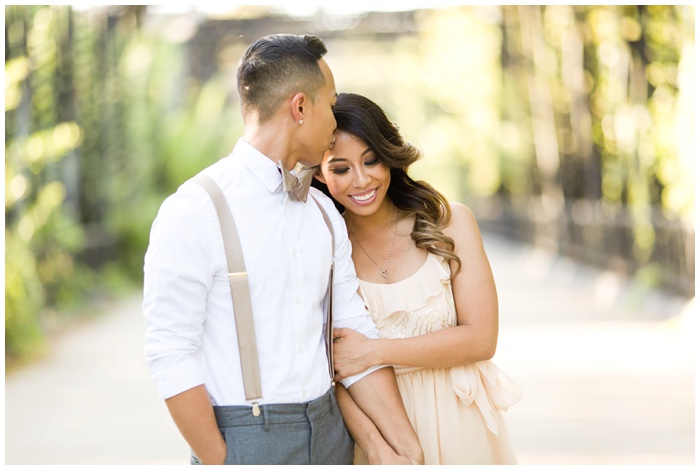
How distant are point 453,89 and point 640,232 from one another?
19693 mm

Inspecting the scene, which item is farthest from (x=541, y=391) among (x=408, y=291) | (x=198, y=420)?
(x=198, y=420)

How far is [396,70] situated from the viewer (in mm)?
46656

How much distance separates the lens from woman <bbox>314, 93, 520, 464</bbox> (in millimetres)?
3211

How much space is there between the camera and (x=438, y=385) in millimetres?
3340

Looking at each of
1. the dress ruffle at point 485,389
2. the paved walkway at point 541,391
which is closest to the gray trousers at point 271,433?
the dress ruffle at point 485,389

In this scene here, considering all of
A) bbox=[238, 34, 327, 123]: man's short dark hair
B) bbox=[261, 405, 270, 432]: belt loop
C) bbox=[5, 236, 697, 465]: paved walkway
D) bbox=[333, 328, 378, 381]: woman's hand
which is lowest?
bbox=[5, 236, 697, 465]: paved walkway

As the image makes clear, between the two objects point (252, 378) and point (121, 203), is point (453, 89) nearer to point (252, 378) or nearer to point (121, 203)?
point (121, 203)

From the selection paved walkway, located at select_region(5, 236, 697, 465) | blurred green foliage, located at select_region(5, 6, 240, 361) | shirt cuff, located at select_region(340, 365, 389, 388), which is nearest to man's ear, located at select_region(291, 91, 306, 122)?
shirt cuff, located at select_region(340, 365, 389, 388)

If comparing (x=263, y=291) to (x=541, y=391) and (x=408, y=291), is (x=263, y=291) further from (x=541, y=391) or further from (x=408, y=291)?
(x=541, y=391)

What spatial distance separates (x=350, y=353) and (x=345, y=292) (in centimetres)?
18

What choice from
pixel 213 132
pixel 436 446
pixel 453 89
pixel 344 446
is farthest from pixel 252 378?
pixel 453 89

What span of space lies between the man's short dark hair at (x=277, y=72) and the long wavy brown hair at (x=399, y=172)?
12.3 inches

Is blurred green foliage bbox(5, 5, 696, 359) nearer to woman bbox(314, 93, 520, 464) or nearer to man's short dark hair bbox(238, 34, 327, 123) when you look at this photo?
woman bbox(314, 93, 520, 464)

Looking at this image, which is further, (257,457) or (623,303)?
(623,303)
